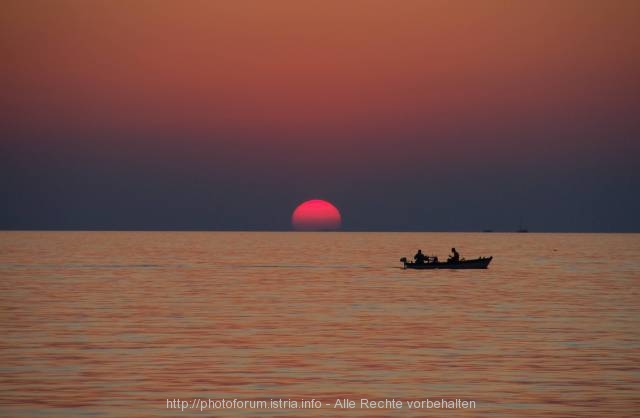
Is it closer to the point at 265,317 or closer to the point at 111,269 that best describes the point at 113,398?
the point at 265,317

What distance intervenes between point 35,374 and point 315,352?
1113 cm

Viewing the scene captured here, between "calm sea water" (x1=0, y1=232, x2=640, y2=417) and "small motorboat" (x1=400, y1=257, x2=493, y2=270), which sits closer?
"calm sea water" (x1=0, y1=232, x2=640, y2=417)

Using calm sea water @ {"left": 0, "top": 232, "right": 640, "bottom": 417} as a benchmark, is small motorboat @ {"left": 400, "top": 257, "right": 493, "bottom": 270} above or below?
above

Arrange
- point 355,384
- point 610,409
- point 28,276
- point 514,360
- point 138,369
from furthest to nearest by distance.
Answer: point 28,276 → point 514,360 → point 138,369 → point 355,384 → point 610,409

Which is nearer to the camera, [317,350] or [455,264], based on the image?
[317,350]

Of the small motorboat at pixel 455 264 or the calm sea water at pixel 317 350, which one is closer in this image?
the calm sea water at pixel 317 350

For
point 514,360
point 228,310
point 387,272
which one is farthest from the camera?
point 387,272

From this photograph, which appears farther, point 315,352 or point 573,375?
point 315,352

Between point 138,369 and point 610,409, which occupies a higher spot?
point 138,369

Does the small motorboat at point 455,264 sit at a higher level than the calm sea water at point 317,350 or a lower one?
higher

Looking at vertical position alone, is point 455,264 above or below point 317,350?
above

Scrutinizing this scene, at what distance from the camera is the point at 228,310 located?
62.2 m

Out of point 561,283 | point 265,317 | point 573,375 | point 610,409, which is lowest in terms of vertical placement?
point 610,409

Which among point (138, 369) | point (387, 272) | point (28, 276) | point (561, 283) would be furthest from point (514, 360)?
point (387, 272)
